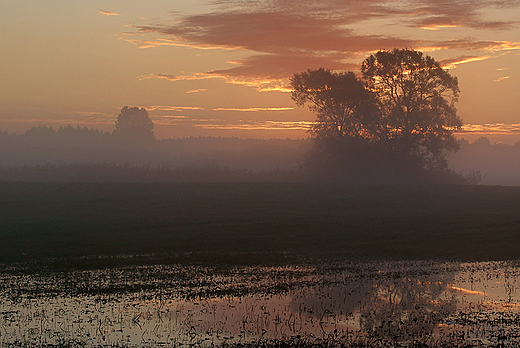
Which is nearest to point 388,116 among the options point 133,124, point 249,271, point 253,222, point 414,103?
point 414,103

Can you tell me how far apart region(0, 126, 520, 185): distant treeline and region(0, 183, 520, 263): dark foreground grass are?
41.9ft

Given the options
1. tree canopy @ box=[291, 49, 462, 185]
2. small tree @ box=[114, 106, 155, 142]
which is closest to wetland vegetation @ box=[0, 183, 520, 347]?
tree canopy @ box=[291, 49, 462, 185]

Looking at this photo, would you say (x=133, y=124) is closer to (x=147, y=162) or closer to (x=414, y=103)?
(x=147, y=162)

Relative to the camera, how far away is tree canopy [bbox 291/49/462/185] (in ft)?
253

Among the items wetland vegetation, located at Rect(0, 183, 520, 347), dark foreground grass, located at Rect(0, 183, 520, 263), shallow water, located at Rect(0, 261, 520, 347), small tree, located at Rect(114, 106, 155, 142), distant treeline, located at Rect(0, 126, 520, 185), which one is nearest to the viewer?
shallow water, located at Rect(0, 261, 520, 347)

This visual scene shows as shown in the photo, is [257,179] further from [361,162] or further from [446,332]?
[446,332]

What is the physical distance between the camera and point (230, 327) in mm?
14711

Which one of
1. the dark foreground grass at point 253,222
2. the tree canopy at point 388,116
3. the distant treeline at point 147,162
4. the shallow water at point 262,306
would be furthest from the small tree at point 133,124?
the shallow water at point 262,306

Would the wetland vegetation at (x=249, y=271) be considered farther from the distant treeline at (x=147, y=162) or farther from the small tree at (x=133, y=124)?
the small tree at (x=133, y=124)

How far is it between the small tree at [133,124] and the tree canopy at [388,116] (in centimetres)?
11204

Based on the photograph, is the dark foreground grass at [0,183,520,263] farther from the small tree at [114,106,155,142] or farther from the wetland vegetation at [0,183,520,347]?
the small tree at [114,106,155,142]

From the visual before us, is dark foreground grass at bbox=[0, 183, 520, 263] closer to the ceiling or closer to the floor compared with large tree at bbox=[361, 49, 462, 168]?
closer to the floor

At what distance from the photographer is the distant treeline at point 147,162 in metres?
67.1

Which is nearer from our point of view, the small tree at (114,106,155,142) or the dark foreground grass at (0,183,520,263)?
the dark foreground grass at (0,183,520,263)
